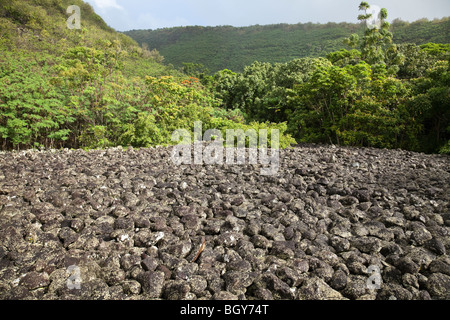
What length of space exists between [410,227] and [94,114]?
6066 millimetres

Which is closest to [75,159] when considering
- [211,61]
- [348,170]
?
[348,170]

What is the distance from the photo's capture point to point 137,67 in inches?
653

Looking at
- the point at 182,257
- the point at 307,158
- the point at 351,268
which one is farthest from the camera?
the point at 307,158

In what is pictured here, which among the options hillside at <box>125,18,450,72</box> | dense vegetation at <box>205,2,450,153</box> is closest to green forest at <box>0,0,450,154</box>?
dense vegetation at <box>205,2,450,153</box>

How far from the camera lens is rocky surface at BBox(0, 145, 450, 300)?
1.42 meters

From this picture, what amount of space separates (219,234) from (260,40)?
41.6 meters

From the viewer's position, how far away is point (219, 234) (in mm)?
1957

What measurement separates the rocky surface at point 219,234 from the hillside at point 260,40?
1073 inches

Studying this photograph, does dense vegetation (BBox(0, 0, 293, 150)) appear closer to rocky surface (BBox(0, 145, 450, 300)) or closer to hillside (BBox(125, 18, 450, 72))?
rocky surface (BBox(0, 145, 450, 300))

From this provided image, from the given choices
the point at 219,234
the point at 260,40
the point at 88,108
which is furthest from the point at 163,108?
the point at 260,40

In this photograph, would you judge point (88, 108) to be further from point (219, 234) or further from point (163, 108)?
point (219, 234)

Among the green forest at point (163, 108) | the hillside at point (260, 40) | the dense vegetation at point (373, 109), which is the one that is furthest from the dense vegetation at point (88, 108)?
the hillside at point (260, 40)

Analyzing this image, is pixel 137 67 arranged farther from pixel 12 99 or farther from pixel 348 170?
pixel 348 170

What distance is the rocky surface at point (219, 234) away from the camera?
1418 millimetres
